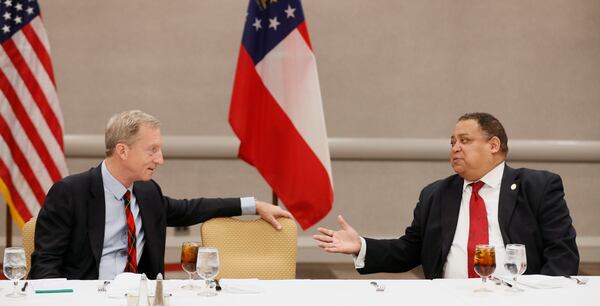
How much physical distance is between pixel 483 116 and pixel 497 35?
11.6ft

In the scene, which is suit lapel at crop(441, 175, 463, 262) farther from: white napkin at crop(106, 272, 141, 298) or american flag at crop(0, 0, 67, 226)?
american flag at crop(0, 0, 67, 226)

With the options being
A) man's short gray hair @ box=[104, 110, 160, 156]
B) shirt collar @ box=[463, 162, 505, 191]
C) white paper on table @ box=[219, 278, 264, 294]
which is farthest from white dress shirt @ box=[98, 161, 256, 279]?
shirt collar @ box=[463, 162, 505, 191]

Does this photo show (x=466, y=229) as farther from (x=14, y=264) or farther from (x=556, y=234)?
(x=14, y=264)

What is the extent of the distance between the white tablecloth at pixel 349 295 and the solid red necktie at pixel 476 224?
58 cm

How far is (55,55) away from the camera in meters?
6.84

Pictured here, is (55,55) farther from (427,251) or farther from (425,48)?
(427,251)

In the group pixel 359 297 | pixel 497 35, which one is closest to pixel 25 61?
pixel 359 297

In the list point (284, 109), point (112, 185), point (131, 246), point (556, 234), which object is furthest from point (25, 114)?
point (556, 234)

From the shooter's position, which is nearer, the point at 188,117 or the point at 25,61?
the point at 25,61

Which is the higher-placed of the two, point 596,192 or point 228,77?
point 228,77

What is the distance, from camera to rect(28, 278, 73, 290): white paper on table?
2855 millimetres

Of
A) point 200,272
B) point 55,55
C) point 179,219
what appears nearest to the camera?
point 200,272

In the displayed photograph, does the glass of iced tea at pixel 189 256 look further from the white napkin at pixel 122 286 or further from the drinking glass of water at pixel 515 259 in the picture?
the drinking glass of water at pixel 515 259

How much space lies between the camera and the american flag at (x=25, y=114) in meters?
5.04
